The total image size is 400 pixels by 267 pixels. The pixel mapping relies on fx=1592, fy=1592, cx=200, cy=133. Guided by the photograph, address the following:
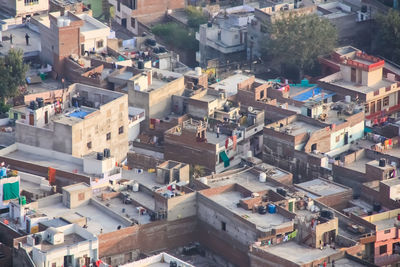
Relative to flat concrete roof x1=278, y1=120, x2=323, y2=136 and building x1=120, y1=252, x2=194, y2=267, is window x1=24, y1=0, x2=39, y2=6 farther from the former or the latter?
building x1=120, y1=252, x2=194, y2=267

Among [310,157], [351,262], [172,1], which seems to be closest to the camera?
[351,262]

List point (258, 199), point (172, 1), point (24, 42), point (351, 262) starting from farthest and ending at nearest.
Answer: point (172, 1)
point (24, 42)
point (258, 199)
point (351, 262)

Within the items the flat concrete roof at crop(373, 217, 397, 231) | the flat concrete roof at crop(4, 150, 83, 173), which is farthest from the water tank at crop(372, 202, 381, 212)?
the flat concrete roof at crop(4, 150, 83, 173)

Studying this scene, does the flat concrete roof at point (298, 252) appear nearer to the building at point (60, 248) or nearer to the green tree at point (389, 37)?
the building at point (60, 248)

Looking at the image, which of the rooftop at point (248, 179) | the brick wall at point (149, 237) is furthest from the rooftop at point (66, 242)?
the rooftop at point (248, 179)

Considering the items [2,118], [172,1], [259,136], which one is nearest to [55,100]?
[2,118]

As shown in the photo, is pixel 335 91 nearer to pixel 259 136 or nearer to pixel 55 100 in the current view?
pixel 259 136
